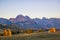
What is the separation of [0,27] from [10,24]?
4040 millimetres

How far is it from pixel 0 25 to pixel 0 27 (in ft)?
6.38

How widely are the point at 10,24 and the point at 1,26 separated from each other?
115 inches

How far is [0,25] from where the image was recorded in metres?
55.2

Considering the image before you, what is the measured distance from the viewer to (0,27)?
5700 centimetres

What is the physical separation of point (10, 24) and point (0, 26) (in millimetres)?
3609

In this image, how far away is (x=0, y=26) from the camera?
56.4m

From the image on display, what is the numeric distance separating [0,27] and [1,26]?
147 cm

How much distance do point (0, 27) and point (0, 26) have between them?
651mm

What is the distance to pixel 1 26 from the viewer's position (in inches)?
2191

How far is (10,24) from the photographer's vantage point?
180ft

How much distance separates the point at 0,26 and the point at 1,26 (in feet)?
2.90
